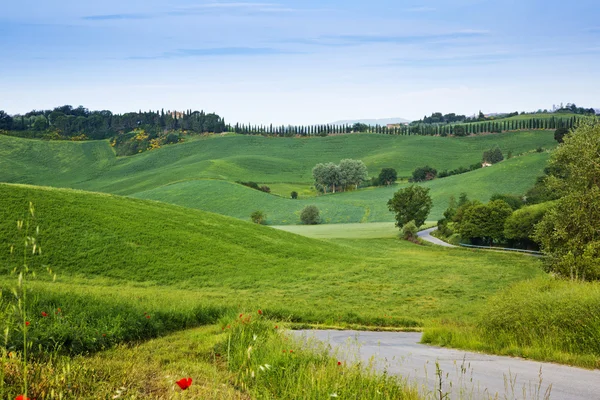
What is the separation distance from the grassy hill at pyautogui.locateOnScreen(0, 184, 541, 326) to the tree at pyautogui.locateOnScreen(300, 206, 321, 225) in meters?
49.7

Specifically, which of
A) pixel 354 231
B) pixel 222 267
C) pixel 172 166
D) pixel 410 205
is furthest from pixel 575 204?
pixel 172 166

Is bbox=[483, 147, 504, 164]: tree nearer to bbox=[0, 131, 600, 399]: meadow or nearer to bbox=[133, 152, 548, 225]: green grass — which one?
bbox=[133, 152, 548, 225]: green grass

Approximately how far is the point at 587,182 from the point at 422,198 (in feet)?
149

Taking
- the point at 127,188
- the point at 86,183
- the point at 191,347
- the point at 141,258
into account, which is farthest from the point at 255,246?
the point at 86,183

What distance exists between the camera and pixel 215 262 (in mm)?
37000

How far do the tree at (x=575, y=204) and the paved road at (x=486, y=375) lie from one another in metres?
22.3

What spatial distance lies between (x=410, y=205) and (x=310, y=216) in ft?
81.3

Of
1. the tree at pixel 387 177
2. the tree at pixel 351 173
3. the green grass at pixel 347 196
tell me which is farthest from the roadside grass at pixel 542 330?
the tree at pixel 387 177

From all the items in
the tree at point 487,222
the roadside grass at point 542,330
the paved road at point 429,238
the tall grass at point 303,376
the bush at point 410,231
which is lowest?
the paved road at point 429,238

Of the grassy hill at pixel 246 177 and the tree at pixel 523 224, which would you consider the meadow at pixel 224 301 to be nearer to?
the tree at pixel 523 224

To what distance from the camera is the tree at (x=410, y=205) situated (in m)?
80.3

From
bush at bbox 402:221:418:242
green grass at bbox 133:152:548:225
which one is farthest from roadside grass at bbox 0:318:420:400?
green grass at bbox 133:152:548:225

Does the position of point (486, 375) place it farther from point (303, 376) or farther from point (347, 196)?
point (347, 196)

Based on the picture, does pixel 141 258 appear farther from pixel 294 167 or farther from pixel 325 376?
pixel 294 167
